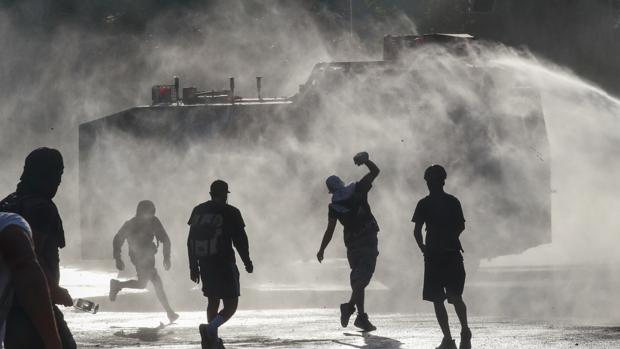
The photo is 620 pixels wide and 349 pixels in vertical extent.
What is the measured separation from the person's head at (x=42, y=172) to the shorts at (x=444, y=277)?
503cm

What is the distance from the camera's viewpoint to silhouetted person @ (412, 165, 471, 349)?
451 inches

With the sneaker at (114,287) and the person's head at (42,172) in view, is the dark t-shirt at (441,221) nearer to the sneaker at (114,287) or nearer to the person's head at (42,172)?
the person's head at (42,172)

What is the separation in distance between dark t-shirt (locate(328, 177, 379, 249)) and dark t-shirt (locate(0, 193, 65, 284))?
6.83 m

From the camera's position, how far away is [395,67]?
21.8 m

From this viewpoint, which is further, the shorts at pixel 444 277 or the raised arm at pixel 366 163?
the raised arm at pixel 366 163

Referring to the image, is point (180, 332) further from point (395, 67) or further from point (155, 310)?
point (395, 67)

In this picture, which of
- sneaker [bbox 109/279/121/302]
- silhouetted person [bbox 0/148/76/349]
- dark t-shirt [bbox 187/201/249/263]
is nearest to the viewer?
silhouetted person [bbox 0/148/76/349]

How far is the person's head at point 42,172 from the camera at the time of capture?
6.91 meters

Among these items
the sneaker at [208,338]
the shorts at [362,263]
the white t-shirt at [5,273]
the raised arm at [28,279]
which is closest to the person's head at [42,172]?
the white t-shirt at [5,273]

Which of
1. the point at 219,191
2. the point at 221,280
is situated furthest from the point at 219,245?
the point at 219,191

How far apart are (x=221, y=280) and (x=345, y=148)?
35.8ft

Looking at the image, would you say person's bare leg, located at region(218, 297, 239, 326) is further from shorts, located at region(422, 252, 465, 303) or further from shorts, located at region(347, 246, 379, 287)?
shorts, located at region(347, 246, 379, 287)

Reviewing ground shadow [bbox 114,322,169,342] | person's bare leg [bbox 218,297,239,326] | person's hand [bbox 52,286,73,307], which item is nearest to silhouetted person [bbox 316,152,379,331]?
ground shadow [bbox 114,322,169,342]

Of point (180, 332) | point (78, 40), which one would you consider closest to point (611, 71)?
point (78, 40)
